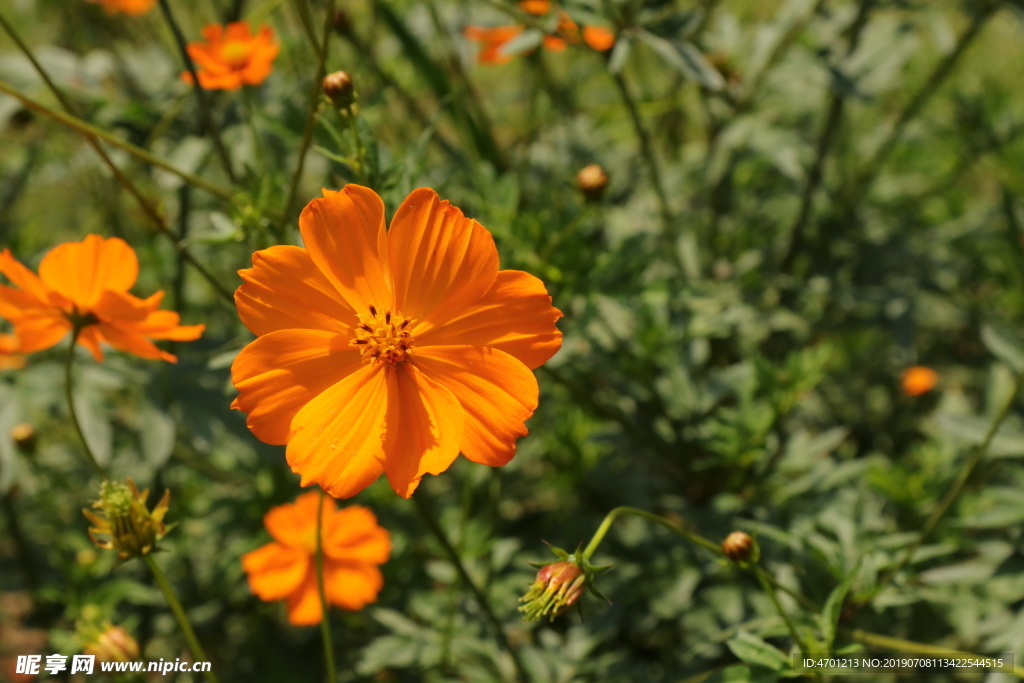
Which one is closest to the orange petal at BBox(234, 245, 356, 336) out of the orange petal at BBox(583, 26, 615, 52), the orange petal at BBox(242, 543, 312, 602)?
the orange petal at BBox(242, 543, 312, 602)

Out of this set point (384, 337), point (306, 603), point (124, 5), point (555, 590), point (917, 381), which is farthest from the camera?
point (917, 381)

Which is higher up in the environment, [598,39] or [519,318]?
[598,39]

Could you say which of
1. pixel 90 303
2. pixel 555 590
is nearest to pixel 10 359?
pixel 90 303

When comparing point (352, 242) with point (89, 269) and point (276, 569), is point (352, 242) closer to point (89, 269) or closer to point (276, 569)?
point (89, 269)

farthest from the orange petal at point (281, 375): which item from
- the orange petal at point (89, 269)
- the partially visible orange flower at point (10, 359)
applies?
the partially visible orange flower at point (10, 359)

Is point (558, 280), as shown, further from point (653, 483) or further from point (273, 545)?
point (273, 545)
